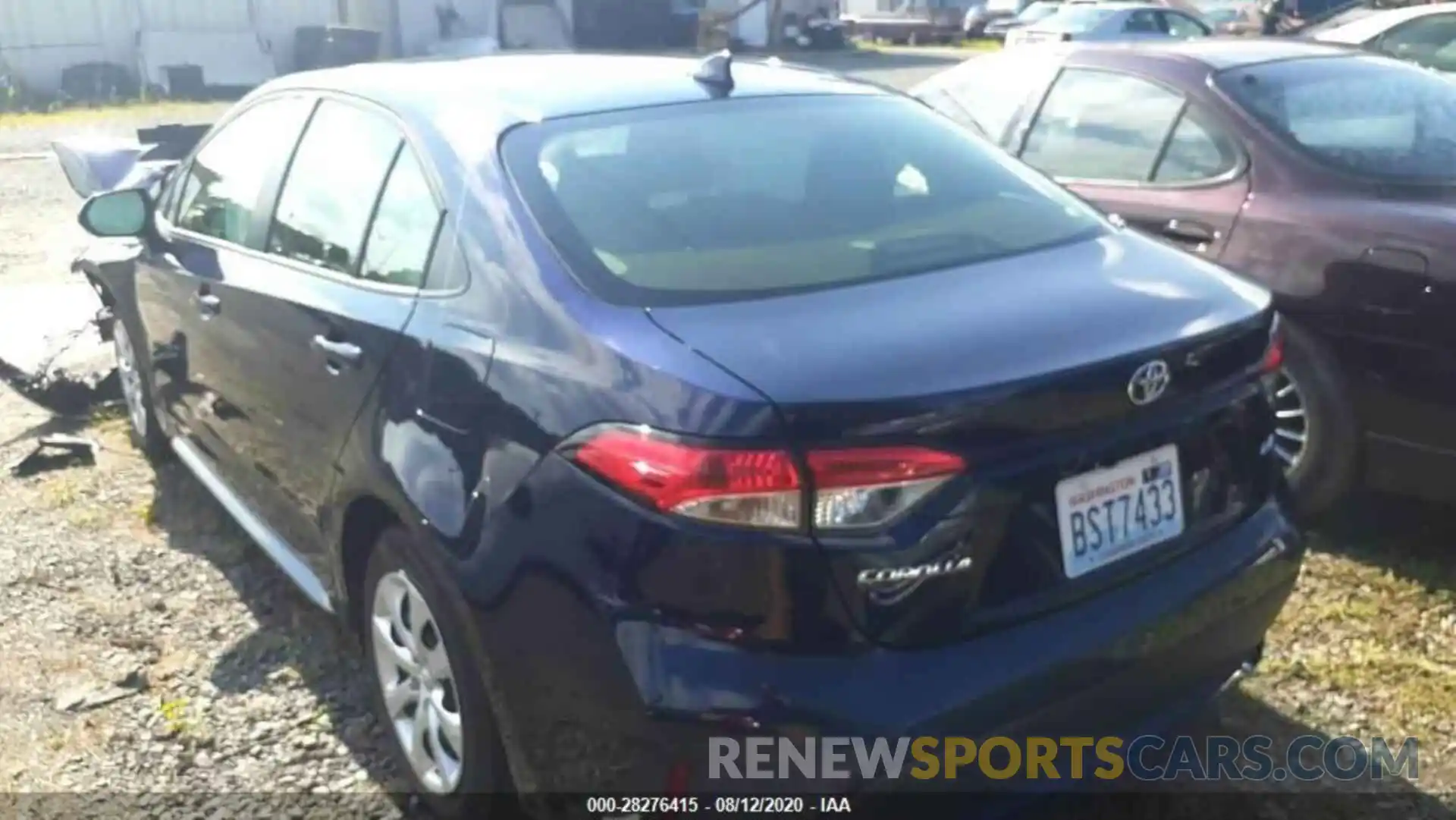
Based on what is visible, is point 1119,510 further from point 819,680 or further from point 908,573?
point 819,680

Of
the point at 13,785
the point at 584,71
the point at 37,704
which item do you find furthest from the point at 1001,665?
the point at 37,704

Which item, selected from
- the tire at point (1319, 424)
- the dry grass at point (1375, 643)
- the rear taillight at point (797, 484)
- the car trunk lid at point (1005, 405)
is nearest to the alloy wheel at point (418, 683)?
the rear taillight at point (797, 484)

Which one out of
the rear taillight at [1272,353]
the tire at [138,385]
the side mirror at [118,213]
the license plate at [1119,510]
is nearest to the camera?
the license plate at [1119,510]

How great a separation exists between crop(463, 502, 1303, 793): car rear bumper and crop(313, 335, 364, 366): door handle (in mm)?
788

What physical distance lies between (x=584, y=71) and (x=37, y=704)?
7.41ft

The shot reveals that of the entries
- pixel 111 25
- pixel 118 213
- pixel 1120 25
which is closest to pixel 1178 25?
pixel 1120 25

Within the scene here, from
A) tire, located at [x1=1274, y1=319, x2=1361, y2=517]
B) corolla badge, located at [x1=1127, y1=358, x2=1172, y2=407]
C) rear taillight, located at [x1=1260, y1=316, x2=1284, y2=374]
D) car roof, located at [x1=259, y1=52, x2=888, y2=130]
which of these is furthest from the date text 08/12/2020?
tire, located at [x1=1274, y1=319, x2=1361, y2=517]

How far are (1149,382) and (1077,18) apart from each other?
75.1 feet

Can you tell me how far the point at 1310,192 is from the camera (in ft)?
14.2

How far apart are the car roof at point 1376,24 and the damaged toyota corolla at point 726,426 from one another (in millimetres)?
7200

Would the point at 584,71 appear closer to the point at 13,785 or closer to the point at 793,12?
the point at 13,785

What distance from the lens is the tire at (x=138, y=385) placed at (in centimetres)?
515

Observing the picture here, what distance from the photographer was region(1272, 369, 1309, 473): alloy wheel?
4.28 meters

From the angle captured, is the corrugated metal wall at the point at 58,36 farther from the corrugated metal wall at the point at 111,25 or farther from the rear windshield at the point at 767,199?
the rear windshield at the point at 767,199
